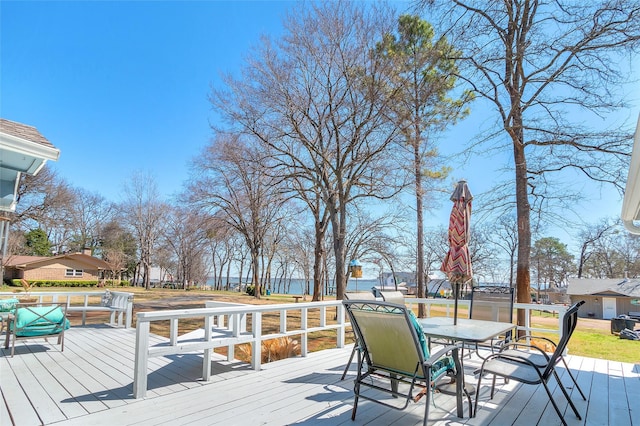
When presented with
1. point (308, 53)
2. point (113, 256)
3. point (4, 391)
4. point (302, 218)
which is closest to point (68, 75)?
point (308, 53)

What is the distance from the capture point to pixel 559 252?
1324 inches

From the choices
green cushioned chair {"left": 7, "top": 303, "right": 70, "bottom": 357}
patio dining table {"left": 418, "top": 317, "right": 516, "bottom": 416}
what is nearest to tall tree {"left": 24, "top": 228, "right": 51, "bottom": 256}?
green cushioned chair {"left": 7, "top": 303, "right": 70, "bottom": 357}

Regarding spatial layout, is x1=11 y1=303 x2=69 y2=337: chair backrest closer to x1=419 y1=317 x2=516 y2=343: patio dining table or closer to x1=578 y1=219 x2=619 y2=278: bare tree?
x1=419 y1=317 x2=516 y2=343: patio dining table

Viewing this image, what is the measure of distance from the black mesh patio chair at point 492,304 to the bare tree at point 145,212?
29.5 m

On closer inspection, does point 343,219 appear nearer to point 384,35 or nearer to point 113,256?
point 384,35

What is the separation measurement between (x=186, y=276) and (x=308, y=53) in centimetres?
3032

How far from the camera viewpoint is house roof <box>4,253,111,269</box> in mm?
26500

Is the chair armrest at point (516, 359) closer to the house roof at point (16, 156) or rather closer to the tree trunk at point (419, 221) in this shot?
the house roof at point (16, 156)


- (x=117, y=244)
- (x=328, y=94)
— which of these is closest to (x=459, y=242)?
(x=328, y=94)

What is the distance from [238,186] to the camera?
14898mm

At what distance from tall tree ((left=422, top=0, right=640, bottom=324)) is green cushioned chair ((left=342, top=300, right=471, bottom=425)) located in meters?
6.61

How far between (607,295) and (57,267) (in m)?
45.1

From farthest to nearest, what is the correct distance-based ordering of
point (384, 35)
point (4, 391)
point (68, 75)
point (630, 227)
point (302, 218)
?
1. point (302, 218)
2. point (68, 75)
3. point (384, 35)
4. point (630, 227)
5. point (4, 391)

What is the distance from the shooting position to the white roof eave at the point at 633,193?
2727mm
